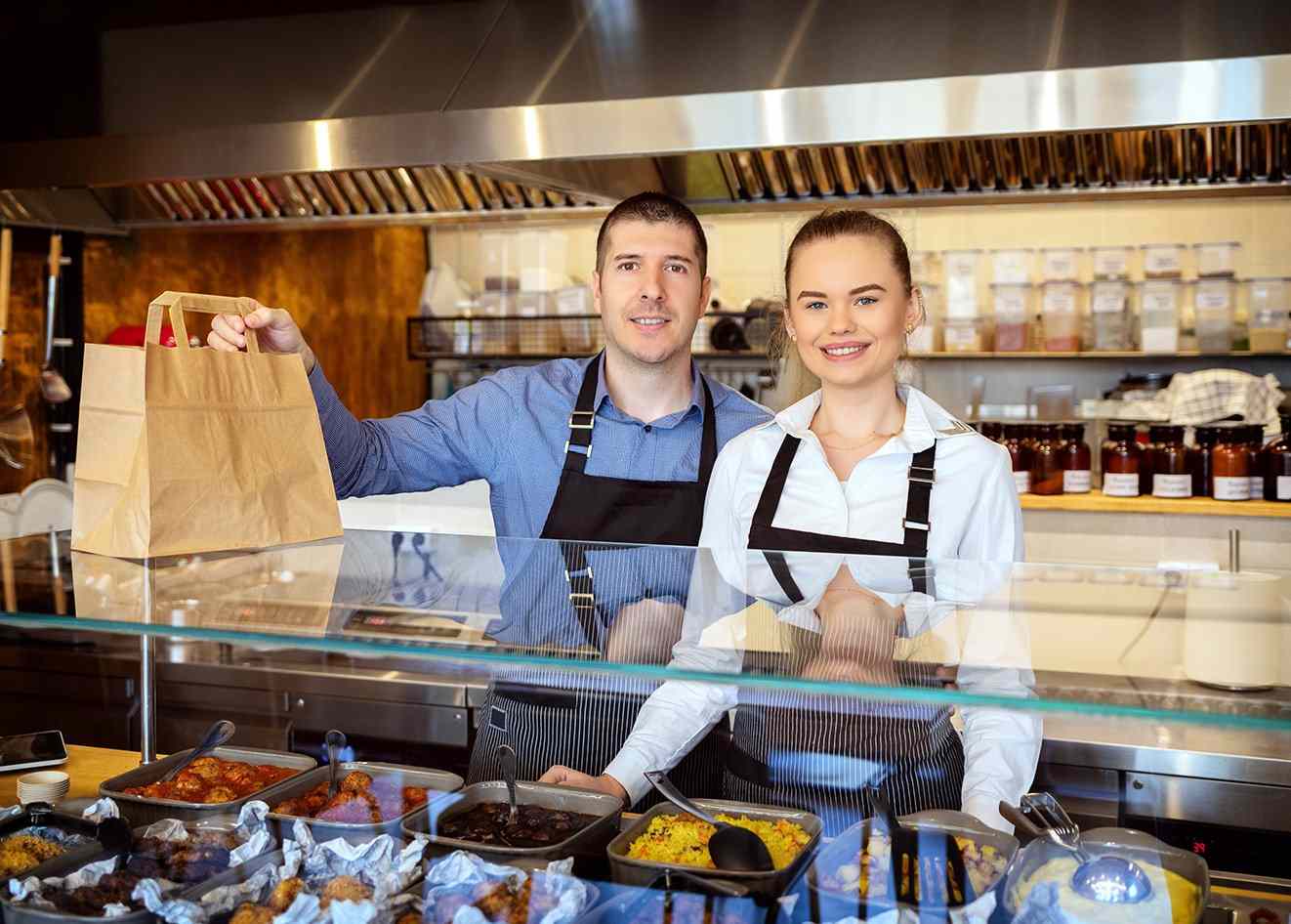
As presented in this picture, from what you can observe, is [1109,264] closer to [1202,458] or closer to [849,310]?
[1202,458]

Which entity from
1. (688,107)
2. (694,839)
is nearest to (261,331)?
(694,839)

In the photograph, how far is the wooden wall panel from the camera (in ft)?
15.2

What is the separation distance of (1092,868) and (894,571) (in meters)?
0.40

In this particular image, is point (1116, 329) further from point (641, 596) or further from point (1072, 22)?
point (641, 596)

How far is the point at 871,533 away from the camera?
1.78 m

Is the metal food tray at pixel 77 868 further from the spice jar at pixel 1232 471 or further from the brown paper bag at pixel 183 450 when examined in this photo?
the spice jar at pixel 1232 471

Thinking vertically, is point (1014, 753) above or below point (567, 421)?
below

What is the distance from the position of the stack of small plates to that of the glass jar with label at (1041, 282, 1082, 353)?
4.63 meters

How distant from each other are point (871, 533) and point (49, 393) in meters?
3.48

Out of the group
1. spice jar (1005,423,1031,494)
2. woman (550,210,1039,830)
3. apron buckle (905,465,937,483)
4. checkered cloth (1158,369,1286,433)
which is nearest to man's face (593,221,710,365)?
woman (550,210,1039,830)

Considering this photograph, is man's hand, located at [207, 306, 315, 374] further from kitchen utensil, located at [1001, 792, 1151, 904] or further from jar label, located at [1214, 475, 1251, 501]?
jar label, located at [1214, 475, 1251, 501]

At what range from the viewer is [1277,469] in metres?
3.88

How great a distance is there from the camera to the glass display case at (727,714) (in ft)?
3.28

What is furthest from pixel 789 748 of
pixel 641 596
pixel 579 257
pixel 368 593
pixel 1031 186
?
pixel 579 257
